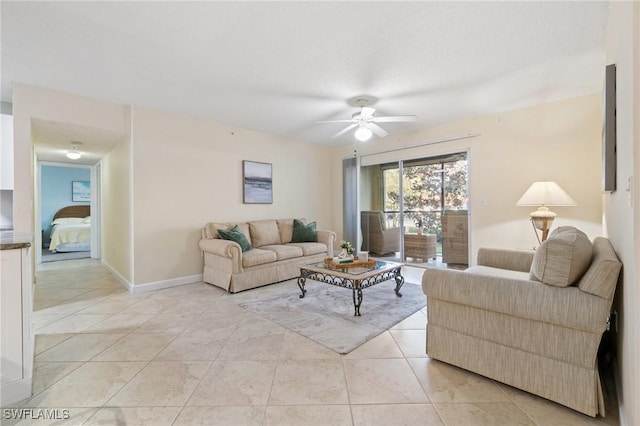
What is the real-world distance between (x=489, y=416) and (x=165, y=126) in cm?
472

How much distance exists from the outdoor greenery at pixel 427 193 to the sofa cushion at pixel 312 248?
5.40 ft

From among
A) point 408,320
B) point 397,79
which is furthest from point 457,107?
point 408,320

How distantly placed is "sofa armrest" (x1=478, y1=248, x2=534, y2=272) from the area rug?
2.88ft

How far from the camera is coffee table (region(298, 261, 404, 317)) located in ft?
9.61

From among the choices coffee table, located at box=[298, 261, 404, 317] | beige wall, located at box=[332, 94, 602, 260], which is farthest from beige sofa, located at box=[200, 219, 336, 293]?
beige wall, located at box=[332, 94, 602, 260]

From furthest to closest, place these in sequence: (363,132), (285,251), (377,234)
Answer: (377,234) → (285,251) → (363,132)

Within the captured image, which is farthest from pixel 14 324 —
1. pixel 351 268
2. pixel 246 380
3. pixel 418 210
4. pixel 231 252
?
pixel 418 210

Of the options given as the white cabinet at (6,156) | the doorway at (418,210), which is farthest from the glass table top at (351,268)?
the white cabinet at (6,156)

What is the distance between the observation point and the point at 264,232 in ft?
16.1

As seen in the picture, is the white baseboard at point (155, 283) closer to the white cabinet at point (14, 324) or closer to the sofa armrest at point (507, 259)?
the white cabinet at point (14, 324)

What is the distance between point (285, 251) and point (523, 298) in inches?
129

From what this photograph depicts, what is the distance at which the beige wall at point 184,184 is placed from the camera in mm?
3941

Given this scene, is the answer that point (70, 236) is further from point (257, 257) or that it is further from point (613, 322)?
point (613, 322)

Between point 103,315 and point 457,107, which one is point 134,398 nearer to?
point 103,315
